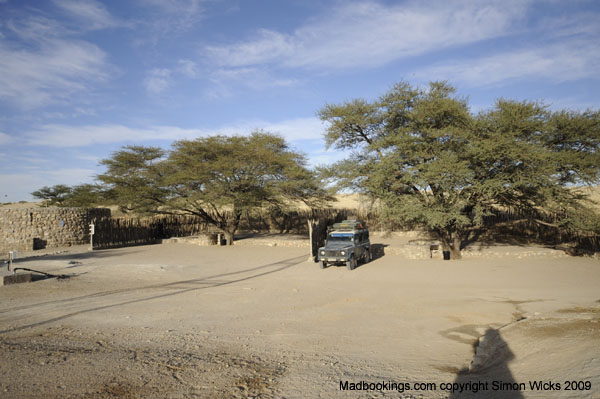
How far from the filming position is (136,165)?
34031mm

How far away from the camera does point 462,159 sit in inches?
707

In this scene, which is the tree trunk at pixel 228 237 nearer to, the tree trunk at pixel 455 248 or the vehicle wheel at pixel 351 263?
the vehicle wheel at pixel 351 263

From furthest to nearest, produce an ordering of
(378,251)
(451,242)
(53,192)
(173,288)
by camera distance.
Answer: (53,192)
(378,251)
(451,242)
(173,288)

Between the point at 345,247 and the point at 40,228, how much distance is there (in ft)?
80.3

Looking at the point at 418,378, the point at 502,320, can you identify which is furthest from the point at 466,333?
the point at 418,378

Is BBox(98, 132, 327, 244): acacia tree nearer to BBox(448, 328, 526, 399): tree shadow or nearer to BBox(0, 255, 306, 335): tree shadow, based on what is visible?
BBox(0, 255, 306, 335): tree shadow

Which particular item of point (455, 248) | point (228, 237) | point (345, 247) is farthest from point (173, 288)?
point (228, 237)

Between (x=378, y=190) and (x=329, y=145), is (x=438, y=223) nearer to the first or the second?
(x=378, y=190)

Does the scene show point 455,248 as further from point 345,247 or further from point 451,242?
point 345,247

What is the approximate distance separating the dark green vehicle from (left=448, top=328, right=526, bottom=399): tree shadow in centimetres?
922

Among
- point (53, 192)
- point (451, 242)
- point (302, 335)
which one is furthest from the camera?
point (53, 192)

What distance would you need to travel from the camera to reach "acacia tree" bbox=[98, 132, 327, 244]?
26594 mm

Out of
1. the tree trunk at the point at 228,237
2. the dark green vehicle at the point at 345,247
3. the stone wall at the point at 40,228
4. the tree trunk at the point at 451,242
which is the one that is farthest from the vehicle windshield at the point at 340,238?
the stone wall at the point at 40,228

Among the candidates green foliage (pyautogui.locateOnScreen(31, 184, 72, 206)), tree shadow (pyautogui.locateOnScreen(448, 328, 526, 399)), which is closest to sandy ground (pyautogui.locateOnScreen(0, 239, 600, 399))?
tree shadow (pyautogui.locateOnScreen(448, 328, 526, 399))
